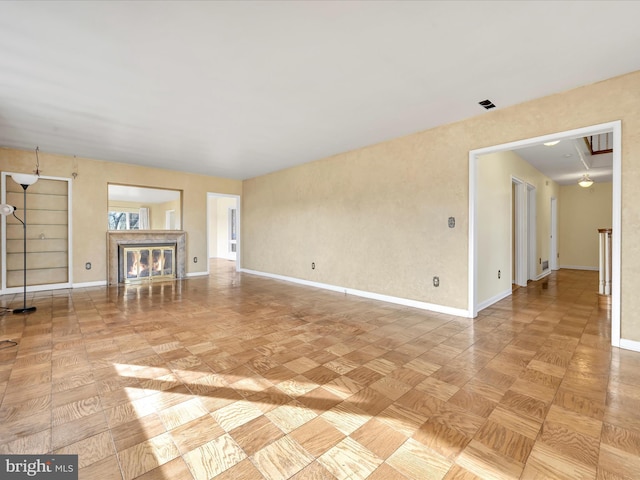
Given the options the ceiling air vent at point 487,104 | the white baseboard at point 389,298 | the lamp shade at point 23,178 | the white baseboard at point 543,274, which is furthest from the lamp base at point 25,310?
the white baseboard at point 543,274

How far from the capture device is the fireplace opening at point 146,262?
626cm

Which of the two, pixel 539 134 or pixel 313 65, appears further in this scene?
pixel 539 134

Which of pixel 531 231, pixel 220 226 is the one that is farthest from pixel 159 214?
pixel 531 231

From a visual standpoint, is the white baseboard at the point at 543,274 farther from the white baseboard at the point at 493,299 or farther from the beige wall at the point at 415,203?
the beige wall at the point at 415,203

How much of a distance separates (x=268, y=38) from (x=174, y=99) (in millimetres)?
1573

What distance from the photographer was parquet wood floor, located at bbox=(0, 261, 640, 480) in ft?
4.42

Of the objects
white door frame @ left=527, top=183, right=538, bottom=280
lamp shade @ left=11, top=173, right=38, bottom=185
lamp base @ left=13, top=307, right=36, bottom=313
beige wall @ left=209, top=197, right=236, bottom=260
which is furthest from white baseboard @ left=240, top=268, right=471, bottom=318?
beige wall @ left=209, top=197, right=236, bottom=260

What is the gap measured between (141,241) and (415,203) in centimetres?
595

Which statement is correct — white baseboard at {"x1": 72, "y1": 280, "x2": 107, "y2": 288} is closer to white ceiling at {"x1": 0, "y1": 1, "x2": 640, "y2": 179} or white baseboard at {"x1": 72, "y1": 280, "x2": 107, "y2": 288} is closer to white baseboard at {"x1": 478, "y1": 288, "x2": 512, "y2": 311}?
white ceiling at {"x1": 0, "y1": 1, "x2": 640, "y2": 179}

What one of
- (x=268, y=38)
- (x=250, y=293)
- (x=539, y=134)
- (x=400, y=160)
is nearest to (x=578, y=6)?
A: (x=539, y=134)

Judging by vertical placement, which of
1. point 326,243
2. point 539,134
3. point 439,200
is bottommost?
point 326,243

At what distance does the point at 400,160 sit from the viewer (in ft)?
14.4

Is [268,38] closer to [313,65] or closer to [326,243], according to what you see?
[313,65]

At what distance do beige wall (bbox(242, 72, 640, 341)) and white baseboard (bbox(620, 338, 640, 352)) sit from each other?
2.1 inches
